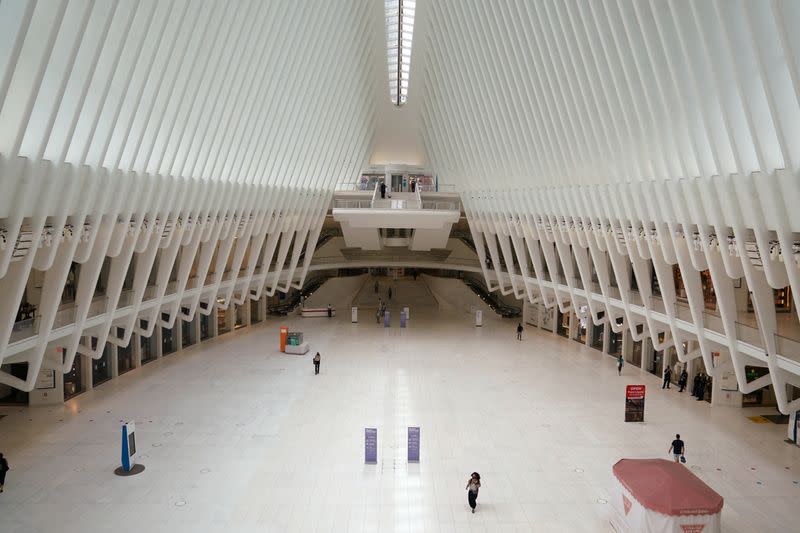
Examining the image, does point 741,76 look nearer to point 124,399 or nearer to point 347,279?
point 124,399

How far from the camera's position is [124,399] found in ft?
65.2

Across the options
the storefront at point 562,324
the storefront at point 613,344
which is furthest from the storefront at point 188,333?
the storefront at point 613,344

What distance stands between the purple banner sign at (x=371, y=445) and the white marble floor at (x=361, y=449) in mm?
214

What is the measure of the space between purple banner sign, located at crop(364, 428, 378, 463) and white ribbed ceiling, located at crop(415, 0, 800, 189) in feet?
31.7

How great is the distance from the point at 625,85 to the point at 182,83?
11690 mm

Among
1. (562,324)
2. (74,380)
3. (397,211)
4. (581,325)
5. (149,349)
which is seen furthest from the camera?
(562,324)

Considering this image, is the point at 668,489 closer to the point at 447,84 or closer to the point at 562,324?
the point at 562,324

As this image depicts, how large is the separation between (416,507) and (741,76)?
10495mm

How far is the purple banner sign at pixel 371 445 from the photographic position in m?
14.7

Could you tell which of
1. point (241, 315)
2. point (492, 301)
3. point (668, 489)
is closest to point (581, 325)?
point (492, 301)

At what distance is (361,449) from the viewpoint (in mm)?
15852

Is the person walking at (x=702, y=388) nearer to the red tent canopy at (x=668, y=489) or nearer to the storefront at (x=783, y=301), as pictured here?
the storefront at (x=783, y=301)

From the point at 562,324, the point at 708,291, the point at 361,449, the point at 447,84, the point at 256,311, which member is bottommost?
the point at 361,449

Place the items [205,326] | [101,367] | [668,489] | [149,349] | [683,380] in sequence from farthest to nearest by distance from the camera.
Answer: [205,326] < [149,349] < [101,367] < [683,380] < [668,489]
